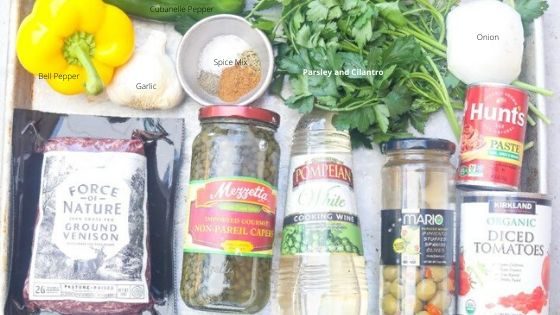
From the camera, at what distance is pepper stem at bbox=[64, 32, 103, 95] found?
1.08 metres

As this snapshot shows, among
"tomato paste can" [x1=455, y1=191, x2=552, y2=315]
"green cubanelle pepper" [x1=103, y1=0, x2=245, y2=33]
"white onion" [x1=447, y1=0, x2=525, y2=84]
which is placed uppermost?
"green cubanelle pepper" [x1=103, y1=0, x2=245, y2=33]

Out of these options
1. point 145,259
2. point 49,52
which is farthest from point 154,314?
point 49,52

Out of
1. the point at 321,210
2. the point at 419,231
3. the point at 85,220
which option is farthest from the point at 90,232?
the point at 419,231

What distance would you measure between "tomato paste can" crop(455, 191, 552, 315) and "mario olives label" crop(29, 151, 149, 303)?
453mm

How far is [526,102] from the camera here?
3.41 feet

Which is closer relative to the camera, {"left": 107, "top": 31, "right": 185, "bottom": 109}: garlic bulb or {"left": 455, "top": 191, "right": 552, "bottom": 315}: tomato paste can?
{"left": 455, "top": 191, "right": 552, "bottom": 315}: tomato paste can

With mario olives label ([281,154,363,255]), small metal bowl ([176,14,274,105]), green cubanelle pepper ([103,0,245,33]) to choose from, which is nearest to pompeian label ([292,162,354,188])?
mario olives label ([281,154,363,255])

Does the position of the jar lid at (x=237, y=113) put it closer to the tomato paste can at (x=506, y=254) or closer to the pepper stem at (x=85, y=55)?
the pepper stem at (x=85, y=55)

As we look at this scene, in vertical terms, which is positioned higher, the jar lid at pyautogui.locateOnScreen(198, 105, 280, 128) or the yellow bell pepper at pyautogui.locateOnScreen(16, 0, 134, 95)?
the yellow bell pepper at pyautogui.locateOnScreen(16, 0, 134, 95)

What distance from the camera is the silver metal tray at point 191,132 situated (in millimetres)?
1094

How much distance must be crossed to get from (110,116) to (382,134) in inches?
16.0

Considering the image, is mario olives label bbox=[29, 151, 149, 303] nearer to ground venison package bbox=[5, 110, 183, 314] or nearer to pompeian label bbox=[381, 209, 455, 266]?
ground venison package bbox=[5, 110, 183, 314]

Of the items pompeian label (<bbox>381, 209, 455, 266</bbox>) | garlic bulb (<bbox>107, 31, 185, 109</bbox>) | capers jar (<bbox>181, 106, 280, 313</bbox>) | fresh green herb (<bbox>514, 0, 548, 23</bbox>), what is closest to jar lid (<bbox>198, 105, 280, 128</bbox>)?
capers jar (<bbox>181, 106, 280, 313</bbox>)

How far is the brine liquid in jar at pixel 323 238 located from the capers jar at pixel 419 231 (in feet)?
0.14
